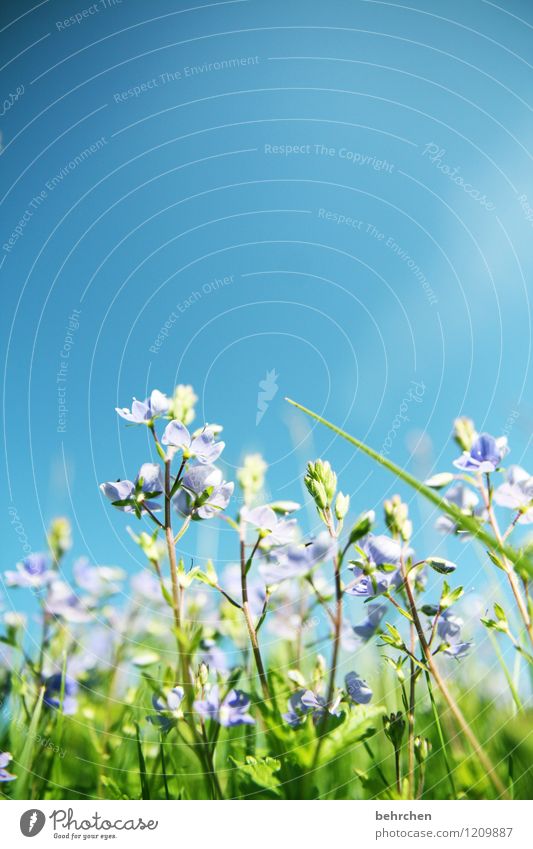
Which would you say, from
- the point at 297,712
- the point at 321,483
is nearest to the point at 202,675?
the point at 297,712

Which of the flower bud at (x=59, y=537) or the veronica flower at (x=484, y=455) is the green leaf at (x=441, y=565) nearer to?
the veronica flower at (x=484, y=455)

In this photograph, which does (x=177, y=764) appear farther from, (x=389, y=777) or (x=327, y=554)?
(x=327, y=554)

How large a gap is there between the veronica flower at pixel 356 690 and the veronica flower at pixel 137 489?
78 cm

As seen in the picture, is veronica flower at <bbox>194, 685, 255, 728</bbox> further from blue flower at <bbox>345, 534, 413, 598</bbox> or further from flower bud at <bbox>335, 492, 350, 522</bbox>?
flower bud at <bbox>335, 492, 350, 522</bbox>

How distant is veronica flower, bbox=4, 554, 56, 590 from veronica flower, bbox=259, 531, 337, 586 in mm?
1185

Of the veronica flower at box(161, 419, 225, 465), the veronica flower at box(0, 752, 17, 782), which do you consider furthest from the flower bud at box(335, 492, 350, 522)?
the veronica flower at box(0, 752, 17, 782)

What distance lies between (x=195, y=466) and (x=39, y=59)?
2.76m

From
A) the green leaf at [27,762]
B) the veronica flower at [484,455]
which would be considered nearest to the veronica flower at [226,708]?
the green leaf at [27,762]

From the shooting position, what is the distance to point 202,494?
5.37 feet

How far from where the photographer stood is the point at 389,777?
1766 millimetres

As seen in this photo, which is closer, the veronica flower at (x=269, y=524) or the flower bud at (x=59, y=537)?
the veronica flower at (x=269, y=524)

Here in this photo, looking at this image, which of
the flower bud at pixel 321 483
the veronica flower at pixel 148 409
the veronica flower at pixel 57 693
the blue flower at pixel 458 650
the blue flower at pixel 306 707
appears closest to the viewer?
the blue flower at pixel 306 707

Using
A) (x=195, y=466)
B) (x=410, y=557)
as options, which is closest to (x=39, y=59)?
(x=195, y=466)

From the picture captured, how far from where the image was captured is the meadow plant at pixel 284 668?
1.44 meters
